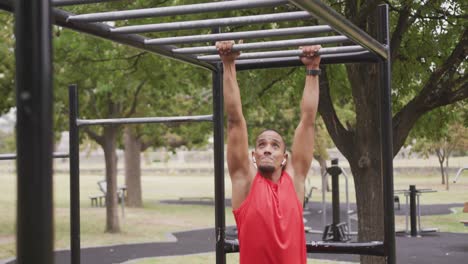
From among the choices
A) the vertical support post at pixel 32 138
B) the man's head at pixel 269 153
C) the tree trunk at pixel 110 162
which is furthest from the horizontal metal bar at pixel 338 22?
the tree trunk at pixel 110 162

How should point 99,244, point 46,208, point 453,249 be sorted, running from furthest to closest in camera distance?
point 99,244, point 453,249, point 46,208

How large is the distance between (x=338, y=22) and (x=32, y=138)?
64.5 inches

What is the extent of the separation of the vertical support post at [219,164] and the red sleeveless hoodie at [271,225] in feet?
3.83

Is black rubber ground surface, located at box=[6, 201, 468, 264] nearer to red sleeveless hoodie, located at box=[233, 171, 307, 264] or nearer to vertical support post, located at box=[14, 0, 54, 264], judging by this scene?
red sleeveless hoodie, located at box=[233, 171, 307, 264]

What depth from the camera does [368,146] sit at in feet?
22.4

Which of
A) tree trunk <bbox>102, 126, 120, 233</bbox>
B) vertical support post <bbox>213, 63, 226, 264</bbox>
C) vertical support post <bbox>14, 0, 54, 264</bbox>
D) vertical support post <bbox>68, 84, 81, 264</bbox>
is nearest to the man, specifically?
vertical support post <bbox>213, 63, 226, 264</bbox>

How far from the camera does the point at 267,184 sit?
308 centimetres

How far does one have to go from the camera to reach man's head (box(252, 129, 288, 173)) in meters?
3.09

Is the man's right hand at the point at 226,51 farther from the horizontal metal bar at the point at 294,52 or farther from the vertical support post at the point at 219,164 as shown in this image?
the vertical support post at the point at 219,164

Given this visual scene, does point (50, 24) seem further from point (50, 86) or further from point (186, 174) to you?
point (186, 174)

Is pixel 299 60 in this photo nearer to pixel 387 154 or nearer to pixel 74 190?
pixel 387 154

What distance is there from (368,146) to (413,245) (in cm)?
590

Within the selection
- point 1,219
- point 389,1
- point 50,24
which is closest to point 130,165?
point 1,219

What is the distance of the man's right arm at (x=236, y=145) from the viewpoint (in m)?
3.12
